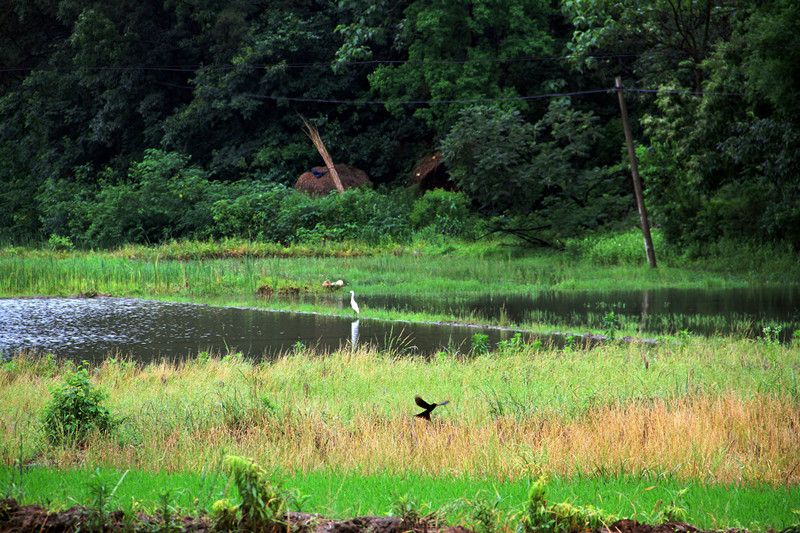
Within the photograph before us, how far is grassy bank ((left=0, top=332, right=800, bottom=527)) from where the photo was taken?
14.9 ft

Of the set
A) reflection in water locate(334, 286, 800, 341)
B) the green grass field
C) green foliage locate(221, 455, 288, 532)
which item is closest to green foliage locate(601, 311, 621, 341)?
the green grass field

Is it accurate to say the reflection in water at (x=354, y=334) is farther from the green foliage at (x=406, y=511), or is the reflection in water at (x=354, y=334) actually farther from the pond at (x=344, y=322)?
the green foliage at (x=406, y=511)

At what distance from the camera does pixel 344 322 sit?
1365 cm

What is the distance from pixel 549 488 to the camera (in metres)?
4.29

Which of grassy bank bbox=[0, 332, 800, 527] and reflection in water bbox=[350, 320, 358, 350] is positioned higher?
grassy bank bbox=[0, 332, 800, 527]

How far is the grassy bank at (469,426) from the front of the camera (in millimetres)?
4543

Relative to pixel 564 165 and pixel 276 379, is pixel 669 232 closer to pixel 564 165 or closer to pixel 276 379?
pixel 564 165

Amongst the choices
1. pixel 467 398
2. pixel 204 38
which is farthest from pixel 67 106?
pixel 467 398

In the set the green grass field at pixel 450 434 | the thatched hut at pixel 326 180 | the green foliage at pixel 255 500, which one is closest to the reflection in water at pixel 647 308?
the green grass field at pixel 450 434

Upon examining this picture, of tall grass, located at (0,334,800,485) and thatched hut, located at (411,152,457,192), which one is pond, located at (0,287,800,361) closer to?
tall grass, located at (0,334,800,485)

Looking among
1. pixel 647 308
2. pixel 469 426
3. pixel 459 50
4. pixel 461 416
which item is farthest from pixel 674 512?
pixel 459 50

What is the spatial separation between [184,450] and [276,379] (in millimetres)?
2653

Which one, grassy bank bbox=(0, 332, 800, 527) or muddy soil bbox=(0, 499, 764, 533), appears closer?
muddy soil bbox=(0, 499, 764, 533)

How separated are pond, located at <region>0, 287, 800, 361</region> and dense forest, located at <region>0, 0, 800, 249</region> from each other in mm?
6480
